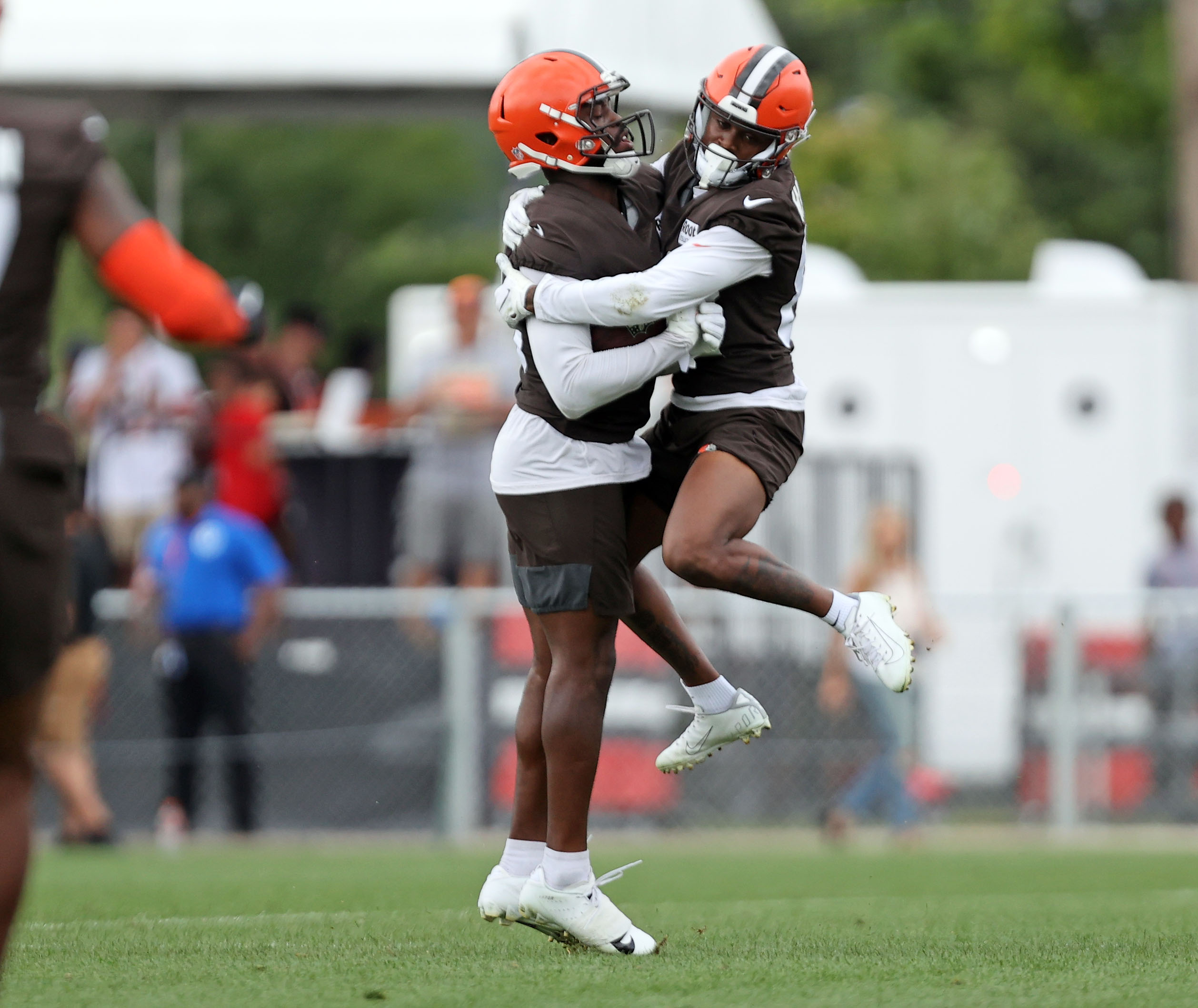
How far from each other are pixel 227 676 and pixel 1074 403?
629 cm

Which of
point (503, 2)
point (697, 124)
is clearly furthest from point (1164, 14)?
point (697, 124)

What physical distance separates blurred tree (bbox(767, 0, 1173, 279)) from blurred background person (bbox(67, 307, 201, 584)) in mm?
12835

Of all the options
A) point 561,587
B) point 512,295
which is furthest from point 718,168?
point 561,587

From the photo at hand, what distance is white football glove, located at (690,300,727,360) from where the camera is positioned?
5.30 meters

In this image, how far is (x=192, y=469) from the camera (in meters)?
12.3

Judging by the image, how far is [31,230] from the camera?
356 centimetres

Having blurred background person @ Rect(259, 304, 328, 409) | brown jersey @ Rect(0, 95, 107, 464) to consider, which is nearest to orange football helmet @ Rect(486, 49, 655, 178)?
brown jersey @ Rect(0, 95, 107, 464)

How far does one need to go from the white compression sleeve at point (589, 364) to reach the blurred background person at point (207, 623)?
6926 mm

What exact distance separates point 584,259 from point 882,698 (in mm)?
7283

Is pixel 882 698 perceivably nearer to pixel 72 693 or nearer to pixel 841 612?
pixel 72 693

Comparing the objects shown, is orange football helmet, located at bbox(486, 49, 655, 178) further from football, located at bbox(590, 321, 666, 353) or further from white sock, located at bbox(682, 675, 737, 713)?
white sock, located at bbox(682, 675, 737, 713)

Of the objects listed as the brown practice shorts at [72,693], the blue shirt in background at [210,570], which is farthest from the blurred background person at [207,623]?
the brown practice shorts at [72,693]

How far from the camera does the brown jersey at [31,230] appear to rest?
3559mm

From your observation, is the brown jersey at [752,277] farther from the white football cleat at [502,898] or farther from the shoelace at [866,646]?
the white football cleat at [502,898]
